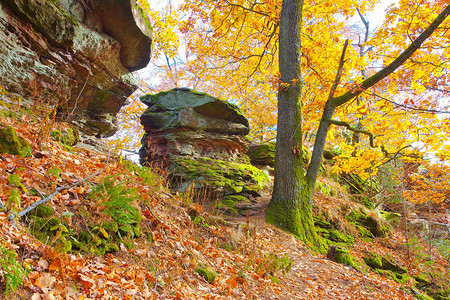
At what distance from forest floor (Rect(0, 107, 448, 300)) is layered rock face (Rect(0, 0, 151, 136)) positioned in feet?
4.28

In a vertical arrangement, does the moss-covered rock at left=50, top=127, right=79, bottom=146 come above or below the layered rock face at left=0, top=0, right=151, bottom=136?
below

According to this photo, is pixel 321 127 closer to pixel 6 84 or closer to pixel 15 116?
pixel 15 116

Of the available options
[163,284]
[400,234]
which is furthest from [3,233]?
[400,234]

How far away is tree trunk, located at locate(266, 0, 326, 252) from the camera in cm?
614

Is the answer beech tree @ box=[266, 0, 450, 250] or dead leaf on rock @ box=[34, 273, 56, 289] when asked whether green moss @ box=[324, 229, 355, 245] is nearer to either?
beech tree @ box=[266, 0, 450, 250]

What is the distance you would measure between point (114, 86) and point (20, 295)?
6.89m

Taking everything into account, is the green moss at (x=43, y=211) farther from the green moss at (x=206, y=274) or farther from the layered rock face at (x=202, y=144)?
the layered rock face at (x=202, y=144)

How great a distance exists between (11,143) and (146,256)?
196cm

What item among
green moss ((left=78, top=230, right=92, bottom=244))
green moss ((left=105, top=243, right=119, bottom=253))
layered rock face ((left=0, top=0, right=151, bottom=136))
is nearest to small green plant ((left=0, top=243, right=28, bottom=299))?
green moss ((left=78, top=230, right=92, bottom=244))

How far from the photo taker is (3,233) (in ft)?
5.46

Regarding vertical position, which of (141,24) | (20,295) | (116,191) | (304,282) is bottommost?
(304,282)

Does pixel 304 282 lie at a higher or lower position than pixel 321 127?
lower

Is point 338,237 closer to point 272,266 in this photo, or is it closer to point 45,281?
point 272,266

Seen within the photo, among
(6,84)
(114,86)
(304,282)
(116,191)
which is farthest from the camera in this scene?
(114,86)
